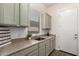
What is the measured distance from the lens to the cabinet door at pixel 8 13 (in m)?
1.54

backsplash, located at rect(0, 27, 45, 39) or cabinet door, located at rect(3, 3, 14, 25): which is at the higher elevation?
cabinet door, located at rect(3, 3, 14, 25)

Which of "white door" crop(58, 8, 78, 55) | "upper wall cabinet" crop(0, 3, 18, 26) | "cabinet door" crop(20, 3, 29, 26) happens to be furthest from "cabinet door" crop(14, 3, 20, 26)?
"white door" crop(58, 8, 78, 55)

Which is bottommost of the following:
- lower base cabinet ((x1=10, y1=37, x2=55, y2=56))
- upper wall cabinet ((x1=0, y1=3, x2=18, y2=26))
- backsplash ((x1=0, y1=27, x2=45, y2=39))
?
lower base cabinet ((x1=10, y1=37, x2=55, y2=56))

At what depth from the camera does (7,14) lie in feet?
5.26

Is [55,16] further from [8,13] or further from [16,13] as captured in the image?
[8,13]

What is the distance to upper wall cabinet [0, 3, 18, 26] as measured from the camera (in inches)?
57.9

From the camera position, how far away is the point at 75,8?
3961mm

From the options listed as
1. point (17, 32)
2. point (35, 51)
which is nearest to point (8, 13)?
point (17, 32)

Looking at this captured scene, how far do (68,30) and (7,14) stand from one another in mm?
3067

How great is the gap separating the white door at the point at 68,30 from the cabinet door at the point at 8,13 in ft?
9.23

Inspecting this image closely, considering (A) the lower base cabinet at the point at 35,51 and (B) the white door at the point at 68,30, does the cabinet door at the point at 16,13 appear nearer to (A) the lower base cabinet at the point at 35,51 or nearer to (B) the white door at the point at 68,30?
(A) the lower base cabinet at the point at 35,51

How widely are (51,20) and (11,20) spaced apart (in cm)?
348

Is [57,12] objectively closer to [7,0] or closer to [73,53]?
[73,53]

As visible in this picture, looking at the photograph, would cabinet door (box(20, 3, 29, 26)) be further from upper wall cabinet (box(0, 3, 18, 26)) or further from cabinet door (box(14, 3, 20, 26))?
upper wall cabinet (box(0, 3, 18, 26))
